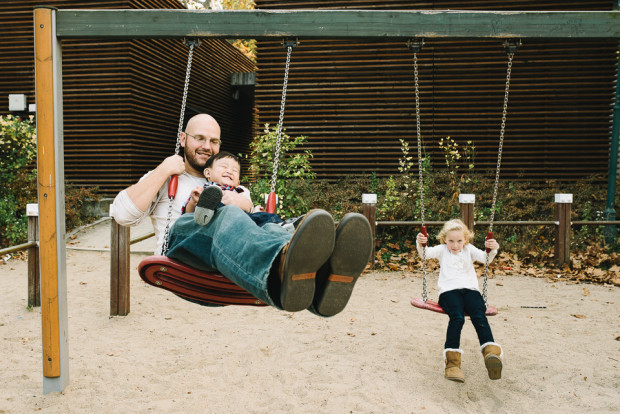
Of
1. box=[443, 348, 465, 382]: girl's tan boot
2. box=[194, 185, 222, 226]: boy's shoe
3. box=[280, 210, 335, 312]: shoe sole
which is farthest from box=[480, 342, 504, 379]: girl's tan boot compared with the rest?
box=[194, 185, 222, 226]: boy's shoe

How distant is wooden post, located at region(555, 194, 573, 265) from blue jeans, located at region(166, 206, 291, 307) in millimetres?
6184

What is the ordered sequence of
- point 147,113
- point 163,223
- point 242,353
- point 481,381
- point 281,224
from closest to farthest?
point 281,224 < point 163,223 < point 481,381 < point 242,353 < point 147,113

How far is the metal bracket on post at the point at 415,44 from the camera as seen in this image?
120 inches

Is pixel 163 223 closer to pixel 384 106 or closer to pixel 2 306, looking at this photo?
pixel 2 306

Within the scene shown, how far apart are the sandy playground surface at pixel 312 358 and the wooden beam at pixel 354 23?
2.47 meters

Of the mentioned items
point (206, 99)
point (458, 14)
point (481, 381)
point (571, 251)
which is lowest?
point (481, 381)

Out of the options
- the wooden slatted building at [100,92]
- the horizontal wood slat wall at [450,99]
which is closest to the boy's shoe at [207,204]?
the horizontal wood slat wall at [450,99]

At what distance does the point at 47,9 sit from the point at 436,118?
26.7 feet

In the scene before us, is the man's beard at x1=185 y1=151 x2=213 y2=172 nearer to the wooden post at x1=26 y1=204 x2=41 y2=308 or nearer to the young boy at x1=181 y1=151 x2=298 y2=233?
the young boy at x1=181 y1=151 x2=298 y2=233

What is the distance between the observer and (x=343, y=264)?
2.23m

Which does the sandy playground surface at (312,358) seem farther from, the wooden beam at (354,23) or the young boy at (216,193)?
the wooden beam at (354,23)

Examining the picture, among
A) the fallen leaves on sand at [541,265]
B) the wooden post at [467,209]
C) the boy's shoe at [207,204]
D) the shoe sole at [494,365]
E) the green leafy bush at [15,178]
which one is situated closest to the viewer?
the boy's shoe at [207,204]

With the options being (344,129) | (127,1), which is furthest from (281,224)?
(127,1)

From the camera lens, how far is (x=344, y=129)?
10352 mm
